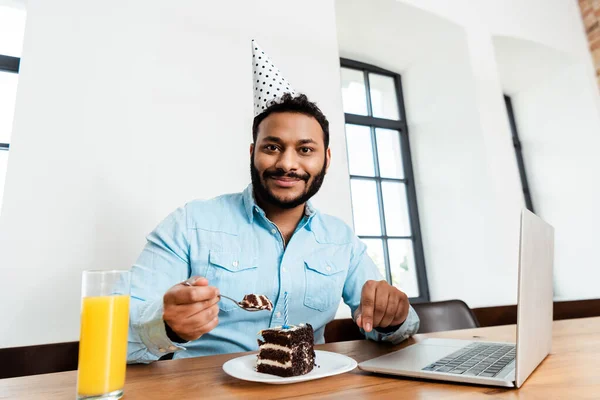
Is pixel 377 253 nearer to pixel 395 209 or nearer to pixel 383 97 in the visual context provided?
pixel 395 209

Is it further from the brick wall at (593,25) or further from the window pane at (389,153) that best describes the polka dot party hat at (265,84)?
the brick wall at (593,25)

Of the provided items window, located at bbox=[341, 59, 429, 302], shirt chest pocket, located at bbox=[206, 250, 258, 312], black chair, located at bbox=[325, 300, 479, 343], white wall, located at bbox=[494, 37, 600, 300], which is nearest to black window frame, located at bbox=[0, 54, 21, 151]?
shirt chest pocket, located at bbox=[206, 250, 258, 312]

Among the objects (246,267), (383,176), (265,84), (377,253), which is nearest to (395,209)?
(383,176)

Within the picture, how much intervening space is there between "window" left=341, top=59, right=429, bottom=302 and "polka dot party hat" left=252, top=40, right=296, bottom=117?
4.30 feet

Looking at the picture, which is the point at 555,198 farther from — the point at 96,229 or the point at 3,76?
the point at 3,76

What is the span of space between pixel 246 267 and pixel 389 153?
2020 mm

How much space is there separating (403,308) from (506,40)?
8.79 feet

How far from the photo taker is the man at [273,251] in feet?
2.98

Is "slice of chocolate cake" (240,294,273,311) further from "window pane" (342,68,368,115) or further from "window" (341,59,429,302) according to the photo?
"window pane" (342,68,368,115)

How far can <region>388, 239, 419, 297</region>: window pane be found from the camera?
8.24 ft

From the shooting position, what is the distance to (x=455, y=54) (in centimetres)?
251

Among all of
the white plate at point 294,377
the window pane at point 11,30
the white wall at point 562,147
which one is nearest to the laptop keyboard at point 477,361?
the white plate at point 294,377

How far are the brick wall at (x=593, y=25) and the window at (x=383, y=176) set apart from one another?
1.50 m

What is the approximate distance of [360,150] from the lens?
264 centimetres
